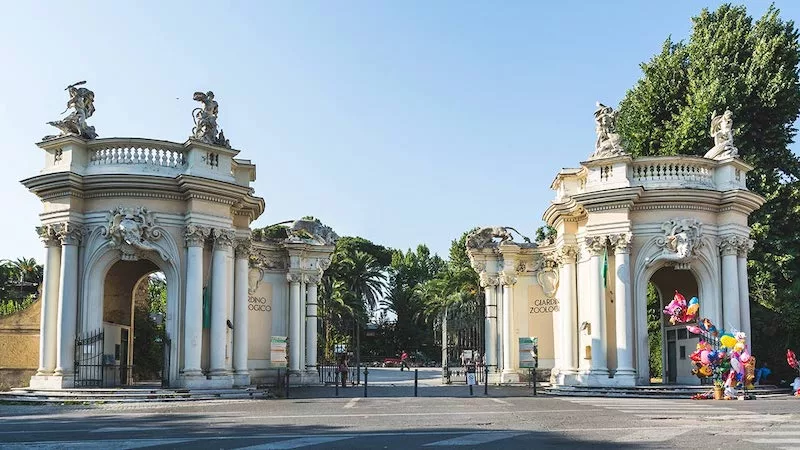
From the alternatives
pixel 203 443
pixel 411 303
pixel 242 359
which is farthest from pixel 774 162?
pixel 411 303

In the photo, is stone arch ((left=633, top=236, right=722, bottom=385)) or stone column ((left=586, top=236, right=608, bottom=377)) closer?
stone column ((left=586, top=236, right=608, bottom=377))

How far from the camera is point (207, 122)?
26391mm

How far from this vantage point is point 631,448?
11867mm

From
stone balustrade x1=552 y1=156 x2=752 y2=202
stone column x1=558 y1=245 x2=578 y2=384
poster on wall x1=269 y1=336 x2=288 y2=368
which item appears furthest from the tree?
poster on wall x1=269 y1=336 x2=288 y2=368

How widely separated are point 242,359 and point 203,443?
14.6 m

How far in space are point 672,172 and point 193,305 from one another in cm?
1583

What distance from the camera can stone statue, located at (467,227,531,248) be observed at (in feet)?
115

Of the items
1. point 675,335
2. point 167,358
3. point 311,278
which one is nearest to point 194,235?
point 167,358

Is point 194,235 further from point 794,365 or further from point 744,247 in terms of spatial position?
point 794,365

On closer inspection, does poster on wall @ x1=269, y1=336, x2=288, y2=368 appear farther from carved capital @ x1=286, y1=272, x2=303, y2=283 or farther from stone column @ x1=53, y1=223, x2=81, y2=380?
stone column @ x1=53, y1=223, x2=81, y2=380

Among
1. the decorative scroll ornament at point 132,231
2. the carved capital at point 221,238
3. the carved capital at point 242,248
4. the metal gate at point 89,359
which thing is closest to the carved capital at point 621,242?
the carved capital at point 242,248

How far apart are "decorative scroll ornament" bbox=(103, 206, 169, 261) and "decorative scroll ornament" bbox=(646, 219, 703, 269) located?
15.6m

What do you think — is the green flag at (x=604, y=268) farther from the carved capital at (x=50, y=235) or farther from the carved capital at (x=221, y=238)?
the carved capital at (x=50, y=235)

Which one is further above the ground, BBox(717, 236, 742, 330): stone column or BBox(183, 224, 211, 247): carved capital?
BBox(183, 224, 211, 247): carved capital
